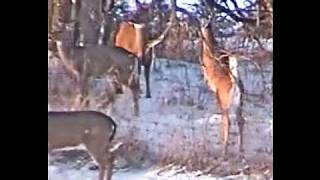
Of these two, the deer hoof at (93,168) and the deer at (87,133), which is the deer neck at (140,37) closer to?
the deer at (87,133)

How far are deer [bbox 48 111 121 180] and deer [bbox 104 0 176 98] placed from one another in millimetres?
126

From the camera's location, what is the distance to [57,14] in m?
2.06

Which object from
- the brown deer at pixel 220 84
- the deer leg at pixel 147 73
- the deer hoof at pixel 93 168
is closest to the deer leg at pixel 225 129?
the brown deer at pixel 220 84

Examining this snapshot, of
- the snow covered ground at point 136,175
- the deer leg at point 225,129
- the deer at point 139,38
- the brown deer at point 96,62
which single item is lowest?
the snow covered ground at point 136,175

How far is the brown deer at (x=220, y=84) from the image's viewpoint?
2.10 m

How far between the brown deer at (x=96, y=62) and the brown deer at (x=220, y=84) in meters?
0.17

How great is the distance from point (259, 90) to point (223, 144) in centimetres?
15

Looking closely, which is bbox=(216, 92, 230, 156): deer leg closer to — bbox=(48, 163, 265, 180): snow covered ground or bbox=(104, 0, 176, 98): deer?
bbox=(48, 163, 265, 180): snow covered ground

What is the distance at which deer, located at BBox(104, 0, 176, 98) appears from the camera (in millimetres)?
2082

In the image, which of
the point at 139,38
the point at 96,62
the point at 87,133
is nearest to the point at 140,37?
the point at 139,38

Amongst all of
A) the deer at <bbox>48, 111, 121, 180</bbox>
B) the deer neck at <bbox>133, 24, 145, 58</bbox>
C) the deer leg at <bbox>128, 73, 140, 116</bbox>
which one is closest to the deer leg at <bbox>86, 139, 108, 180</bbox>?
the deer at <bbox>48, 111, 121, 180</bbox>

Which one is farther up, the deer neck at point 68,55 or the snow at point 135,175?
the deer neck at point 68,55
